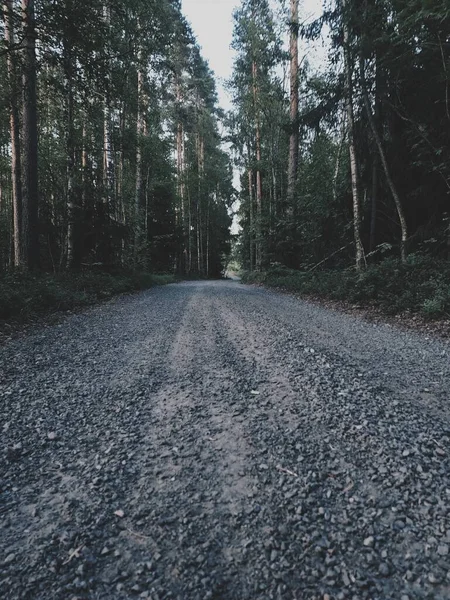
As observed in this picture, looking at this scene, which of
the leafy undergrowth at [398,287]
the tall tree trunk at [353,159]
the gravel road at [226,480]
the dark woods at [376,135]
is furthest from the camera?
the tall tree trunk at [353,159]

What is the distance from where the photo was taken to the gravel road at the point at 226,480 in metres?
1.12

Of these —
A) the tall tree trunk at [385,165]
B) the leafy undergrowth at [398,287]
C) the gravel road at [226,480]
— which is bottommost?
the gravel road at [226,480]

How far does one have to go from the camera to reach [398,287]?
7.16 metres

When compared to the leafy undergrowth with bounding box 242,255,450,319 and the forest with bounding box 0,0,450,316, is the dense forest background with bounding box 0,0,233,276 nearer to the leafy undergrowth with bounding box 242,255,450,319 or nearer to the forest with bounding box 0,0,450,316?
the forest with bounding box 0,0,450,316

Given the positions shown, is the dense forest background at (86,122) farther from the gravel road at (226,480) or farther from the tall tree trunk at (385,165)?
the tall tree trunk at (385,165)

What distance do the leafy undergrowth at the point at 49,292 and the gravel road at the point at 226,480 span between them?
10.4 ft

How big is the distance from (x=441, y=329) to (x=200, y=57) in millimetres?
30026

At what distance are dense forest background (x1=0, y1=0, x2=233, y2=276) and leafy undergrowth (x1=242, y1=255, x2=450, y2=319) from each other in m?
7.69

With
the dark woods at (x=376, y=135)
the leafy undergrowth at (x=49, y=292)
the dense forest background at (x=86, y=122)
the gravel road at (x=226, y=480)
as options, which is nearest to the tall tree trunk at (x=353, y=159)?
the dark woods at (x=376, y=135)

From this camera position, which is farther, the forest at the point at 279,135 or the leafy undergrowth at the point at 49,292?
the forest at the point at 279,135

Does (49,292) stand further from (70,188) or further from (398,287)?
(398,287)

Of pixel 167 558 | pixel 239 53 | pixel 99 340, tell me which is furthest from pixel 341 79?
pixel 239 53

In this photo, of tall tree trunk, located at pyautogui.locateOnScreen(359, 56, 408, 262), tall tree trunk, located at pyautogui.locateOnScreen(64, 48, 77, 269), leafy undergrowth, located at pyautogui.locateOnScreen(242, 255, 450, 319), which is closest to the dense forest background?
tall tree trunk, located at pyautogui.locateOnScreen(64, 48, 77, 269)

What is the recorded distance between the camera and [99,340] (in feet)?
15.2
